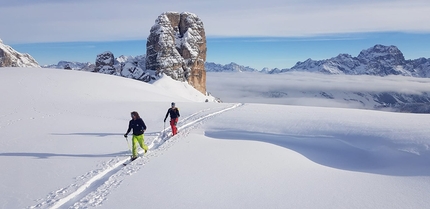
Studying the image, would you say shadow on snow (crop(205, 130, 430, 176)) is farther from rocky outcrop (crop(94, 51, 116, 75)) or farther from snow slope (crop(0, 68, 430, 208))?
rocky outcrop (crop(94, 51, 116, 75))

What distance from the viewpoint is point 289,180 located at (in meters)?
12.5

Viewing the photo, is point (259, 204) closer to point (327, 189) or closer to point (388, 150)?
point (327, 189)

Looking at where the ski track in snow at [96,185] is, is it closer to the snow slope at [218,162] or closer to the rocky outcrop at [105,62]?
the snow slope at [218,162]

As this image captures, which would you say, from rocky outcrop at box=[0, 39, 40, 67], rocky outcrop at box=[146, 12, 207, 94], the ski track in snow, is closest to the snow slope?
the ski track in snow

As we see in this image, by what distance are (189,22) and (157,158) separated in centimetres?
10250

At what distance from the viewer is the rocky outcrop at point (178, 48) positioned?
321ft

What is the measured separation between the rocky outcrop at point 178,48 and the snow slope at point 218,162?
72757 mm

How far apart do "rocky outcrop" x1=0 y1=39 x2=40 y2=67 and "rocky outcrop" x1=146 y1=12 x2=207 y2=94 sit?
9744cm

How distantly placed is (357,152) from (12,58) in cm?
18675

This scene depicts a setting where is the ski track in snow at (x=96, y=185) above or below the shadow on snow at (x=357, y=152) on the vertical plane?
below

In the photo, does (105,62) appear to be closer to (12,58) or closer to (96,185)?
(96,185)

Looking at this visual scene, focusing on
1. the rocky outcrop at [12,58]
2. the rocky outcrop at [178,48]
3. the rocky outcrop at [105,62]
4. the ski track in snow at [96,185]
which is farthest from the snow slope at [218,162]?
the rocky outcrop at [12,58]

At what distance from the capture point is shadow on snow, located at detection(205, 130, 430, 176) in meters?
14.3

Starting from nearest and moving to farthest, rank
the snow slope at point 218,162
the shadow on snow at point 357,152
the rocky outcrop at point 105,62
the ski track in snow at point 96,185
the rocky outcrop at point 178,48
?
1. the ski track in snow at point 96,185
2. the snow slope at point 218,162
3. the shadow on snow at point 357,152
4. the rocky outcrop at point 105,62
5. the rocky outcrop at point 178,48
